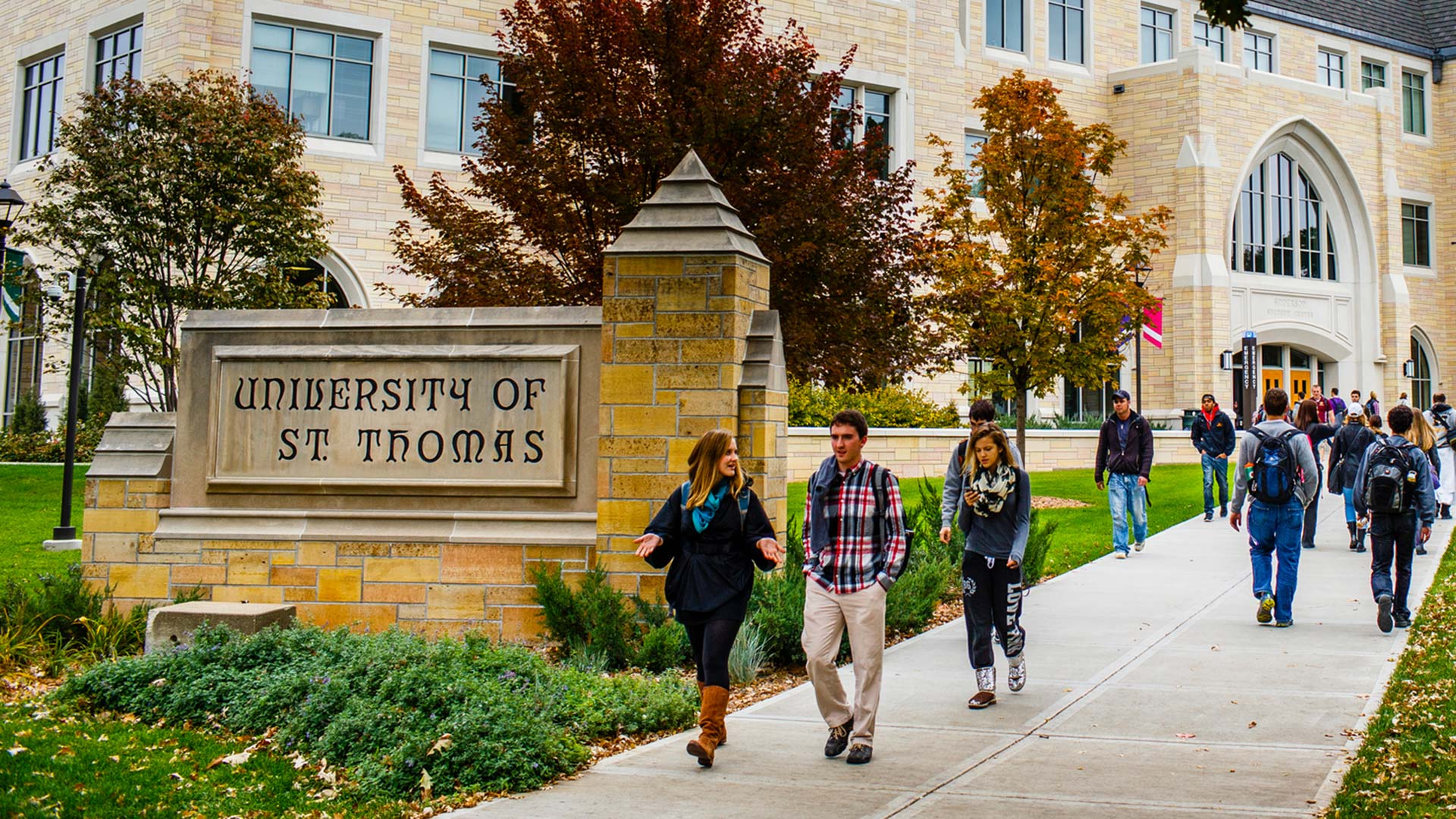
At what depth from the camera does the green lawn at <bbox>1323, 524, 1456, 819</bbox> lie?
524cm

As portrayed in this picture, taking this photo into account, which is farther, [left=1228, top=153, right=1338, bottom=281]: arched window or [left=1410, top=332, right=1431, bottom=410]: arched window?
[left=1410, top=332, right=1431, bottom=410]: arched window

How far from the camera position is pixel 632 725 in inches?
269

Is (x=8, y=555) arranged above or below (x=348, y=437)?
below

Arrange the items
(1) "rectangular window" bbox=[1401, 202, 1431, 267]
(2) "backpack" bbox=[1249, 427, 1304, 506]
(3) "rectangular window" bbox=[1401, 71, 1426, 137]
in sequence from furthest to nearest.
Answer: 1. (3) "rectangular window" bbox=[1401, 71, 1426, 137]
2. (1) "rectangular window" bbox=[1401, 202, 1431, 267]
3. (2) "backpack" bbox=[1249, 427, 1304, 506]

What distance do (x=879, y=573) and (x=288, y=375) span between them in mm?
5509

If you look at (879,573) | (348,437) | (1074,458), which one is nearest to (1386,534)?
(879,573)

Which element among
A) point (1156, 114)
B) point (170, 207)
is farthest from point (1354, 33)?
point (170, 207)

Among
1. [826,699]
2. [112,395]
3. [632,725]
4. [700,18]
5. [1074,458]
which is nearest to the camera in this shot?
[826,699]

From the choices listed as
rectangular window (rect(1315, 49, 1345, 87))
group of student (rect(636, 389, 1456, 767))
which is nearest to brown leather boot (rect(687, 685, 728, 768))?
group of student (rect(636, 389, 1456, 767))

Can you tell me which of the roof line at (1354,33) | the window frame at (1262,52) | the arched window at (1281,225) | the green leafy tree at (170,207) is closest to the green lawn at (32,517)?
the green leafy tree at (170,207)

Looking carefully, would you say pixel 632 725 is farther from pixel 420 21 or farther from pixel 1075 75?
pixel 1075 75

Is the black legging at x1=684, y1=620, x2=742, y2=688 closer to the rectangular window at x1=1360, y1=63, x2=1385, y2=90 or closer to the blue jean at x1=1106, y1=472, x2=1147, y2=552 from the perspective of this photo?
the blue jean at x1=1106, y1=472, x2=1147, y2=552

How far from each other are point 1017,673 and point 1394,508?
387 cm

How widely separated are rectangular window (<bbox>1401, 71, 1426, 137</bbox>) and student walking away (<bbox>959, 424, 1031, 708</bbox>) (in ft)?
145
